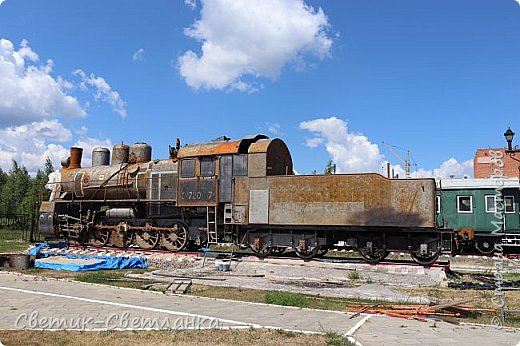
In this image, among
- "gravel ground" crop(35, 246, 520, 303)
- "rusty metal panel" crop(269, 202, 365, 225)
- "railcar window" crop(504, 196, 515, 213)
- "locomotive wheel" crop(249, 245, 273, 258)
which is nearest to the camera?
"gravel ground" crop(35, 246, 520, 303)

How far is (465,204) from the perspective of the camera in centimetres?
2161

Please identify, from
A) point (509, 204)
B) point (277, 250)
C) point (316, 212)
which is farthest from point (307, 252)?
point (509, 204)

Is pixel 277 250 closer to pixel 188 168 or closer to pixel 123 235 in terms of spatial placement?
pixel 188 168

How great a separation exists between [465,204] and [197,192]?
12928 mm

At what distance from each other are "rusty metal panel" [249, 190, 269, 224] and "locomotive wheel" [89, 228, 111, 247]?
8587 mm

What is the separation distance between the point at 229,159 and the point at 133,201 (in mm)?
5706

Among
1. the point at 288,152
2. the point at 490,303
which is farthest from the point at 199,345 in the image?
the point at 288,152

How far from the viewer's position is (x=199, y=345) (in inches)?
244

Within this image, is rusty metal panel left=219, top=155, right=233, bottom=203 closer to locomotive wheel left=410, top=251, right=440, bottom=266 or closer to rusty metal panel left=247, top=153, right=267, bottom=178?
rusty metal panel left=247, top=153, right=267, bottom=178

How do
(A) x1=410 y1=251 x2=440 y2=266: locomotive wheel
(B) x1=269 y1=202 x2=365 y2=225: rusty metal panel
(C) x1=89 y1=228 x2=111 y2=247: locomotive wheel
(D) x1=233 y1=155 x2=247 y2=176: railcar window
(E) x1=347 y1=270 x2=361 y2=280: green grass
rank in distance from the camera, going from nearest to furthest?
(E) x1=347 y1=270 x2=361 y2=280: green grass, (A) x1=410 y1=251 x2=440 y2=266: locomotive wheel, (B) x1=269 y1=202 x2=365 y2=225: rusty metal panel, (D) x1=233 y1=155 x2=247 y2=176: railcar window, (C) x1=89 y1=228 x2=111 y2=247: locomotive wheel

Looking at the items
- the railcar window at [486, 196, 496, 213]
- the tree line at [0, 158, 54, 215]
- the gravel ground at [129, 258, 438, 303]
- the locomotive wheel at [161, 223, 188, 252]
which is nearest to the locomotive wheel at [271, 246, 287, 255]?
the gravel ground at [129, 258, 438, 303]

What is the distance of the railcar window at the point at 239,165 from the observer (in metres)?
16.9

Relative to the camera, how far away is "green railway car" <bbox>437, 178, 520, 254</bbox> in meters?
20.7

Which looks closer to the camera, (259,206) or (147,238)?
(259,206)
